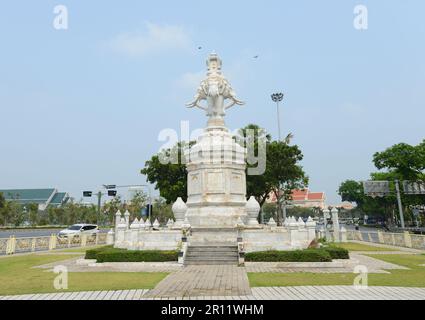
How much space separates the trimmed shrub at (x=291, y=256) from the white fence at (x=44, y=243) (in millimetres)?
16595

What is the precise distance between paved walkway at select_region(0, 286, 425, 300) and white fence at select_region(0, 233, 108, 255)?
15961 mm

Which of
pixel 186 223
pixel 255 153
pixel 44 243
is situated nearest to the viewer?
pixel 186 223

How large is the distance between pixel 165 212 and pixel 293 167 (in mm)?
48627

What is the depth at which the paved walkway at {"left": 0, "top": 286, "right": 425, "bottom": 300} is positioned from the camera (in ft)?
28.2

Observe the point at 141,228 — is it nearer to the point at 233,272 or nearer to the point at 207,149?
the point at 207,149

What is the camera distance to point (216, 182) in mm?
20594

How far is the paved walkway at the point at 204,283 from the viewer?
919 cm

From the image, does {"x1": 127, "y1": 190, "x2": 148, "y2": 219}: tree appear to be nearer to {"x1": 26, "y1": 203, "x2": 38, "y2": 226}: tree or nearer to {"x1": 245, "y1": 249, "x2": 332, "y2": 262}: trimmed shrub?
{"x1": 26, "y1": 203, "x2": 38, "y2": 226}: tree

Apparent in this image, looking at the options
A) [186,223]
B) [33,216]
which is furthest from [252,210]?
[33,216]

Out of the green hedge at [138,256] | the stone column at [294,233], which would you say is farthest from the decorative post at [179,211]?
the stone column at [294,233]

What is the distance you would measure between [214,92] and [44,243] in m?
17.2

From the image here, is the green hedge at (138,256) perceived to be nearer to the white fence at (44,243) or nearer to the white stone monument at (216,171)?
the white stone monument at (216,171)

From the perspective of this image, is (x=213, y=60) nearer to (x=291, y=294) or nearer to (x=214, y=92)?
(x=214, y=92)

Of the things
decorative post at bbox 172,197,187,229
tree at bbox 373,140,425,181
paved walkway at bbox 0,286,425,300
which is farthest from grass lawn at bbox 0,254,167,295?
tree at bbox 373,140,425,181
